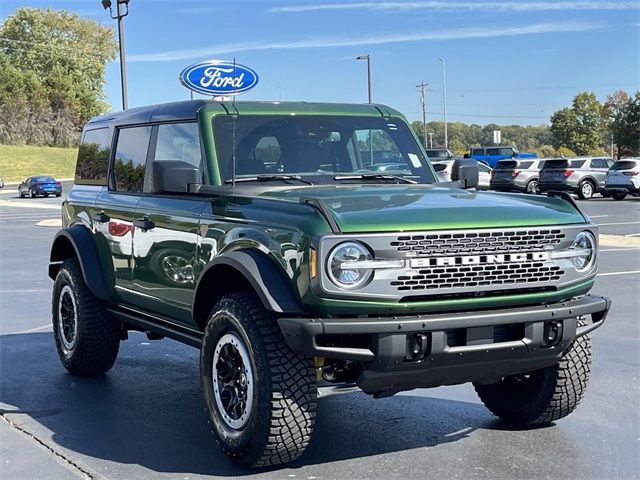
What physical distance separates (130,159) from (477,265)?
3.19 metres

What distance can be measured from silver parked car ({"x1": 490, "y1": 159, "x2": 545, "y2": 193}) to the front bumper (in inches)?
1261

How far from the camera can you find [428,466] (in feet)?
15.4

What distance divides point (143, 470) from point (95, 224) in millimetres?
2564

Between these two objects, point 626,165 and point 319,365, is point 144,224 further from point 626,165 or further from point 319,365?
point 626,165

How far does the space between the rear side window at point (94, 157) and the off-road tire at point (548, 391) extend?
11.4ft

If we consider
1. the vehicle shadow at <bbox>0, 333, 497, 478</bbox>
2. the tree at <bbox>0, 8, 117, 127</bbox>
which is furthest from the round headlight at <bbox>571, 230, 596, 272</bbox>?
the tree at <bbox>0, 8, 117, 127</bbox>

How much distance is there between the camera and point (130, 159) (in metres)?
6.60

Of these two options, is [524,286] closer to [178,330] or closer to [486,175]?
[178,330]

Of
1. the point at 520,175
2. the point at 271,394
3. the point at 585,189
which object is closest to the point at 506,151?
the point at 520,175

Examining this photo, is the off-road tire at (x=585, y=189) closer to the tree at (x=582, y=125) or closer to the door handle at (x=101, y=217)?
the door handle at (x=101, y=217)

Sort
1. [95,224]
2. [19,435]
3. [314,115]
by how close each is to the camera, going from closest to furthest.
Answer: [19,435] → [314,115] → [95,224]

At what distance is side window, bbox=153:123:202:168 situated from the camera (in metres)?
5.71

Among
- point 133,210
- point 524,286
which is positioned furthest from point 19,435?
point 524,286

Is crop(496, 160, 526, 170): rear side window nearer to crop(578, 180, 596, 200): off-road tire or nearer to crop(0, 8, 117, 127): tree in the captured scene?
crop(578, 180, 596, 200): off-road tire
